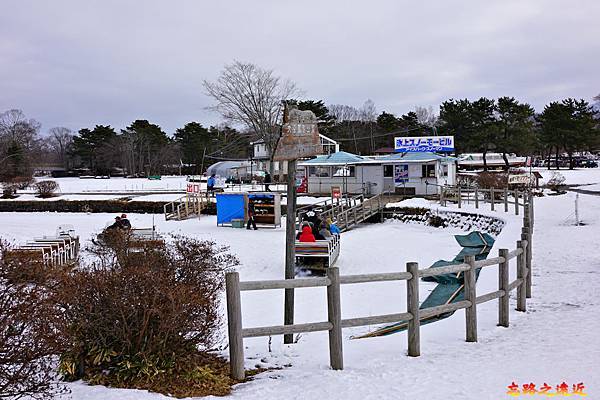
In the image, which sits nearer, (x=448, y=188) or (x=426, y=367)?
(x=426, y=367)

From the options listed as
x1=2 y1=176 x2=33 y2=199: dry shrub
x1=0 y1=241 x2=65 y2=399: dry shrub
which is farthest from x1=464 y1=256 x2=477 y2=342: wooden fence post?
x1=2 y1=176 x2=33 y2=199: dry shrub

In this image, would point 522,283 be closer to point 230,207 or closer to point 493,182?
point 230,207

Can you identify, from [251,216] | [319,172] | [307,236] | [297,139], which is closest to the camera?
[297,139]

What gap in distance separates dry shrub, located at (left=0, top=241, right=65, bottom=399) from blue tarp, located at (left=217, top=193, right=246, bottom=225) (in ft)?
70.7

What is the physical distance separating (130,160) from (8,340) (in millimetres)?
84436

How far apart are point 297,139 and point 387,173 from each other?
2991 cm

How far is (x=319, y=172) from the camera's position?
131 feet

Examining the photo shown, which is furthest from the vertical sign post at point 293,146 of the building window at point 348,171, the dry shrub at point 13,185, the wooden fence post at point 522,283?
the dry shrub at point 13,185

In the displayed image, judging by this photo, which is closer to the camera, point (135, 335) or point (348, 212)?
point (135, 335)

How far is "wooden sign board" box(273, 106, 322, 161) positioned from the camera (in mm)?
7559

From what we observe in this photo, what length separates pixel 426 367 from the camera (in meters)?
5.75

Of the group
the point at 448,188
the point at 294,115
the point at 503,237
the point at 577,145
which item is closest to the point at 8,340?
the point at 294,115

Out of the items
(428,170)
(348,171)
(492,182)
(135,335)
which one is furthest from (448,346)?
(348,171)

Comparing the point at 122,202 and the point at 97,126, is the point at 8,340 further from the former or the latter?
the point at 97,126
